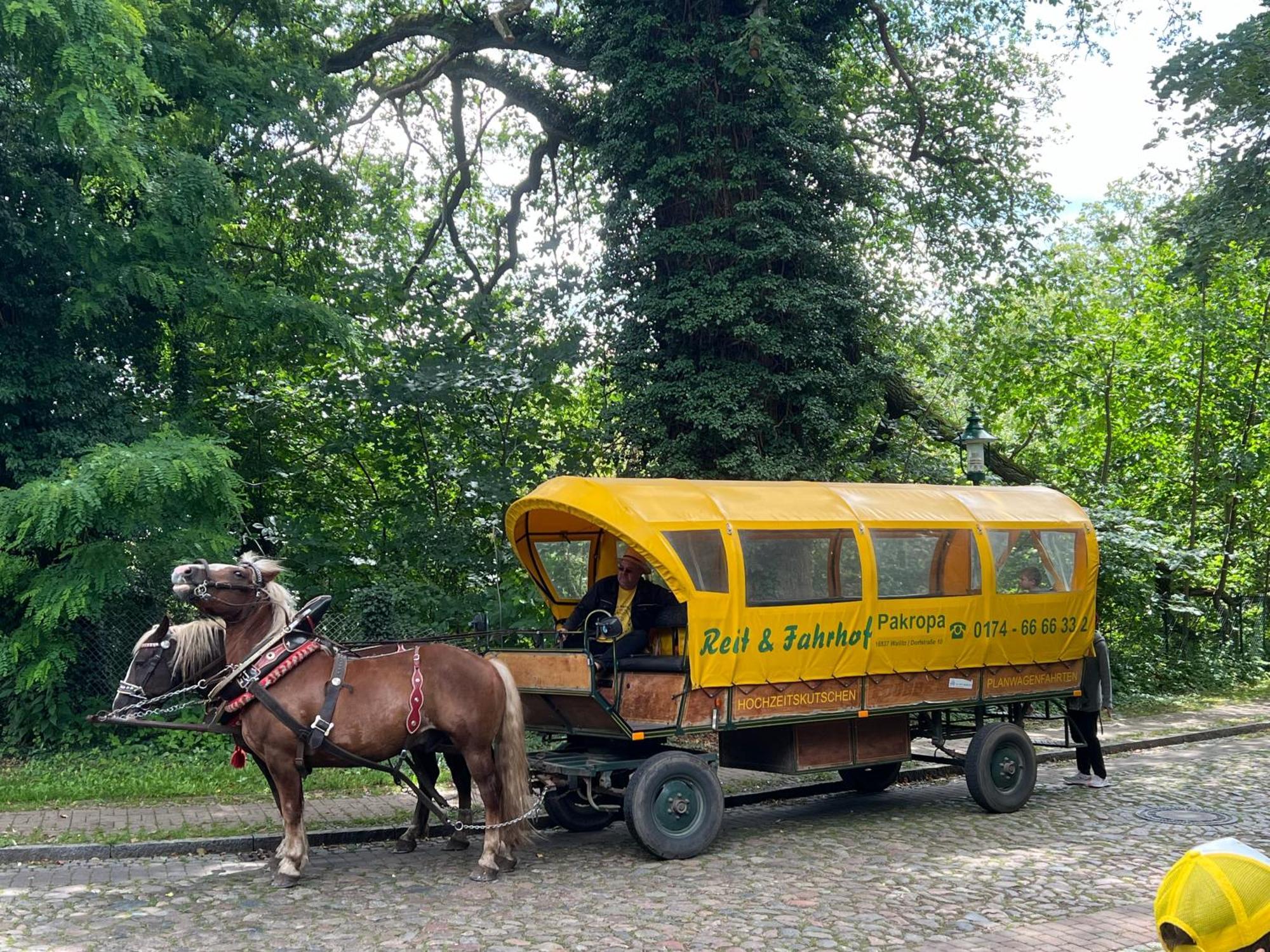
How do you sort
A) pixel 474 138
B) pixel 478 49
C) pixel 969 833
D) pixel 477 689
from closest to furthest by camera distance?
1. pixel 477 689
2. pixel 969 833
3. pixel 478 49
4. pixel 474 138

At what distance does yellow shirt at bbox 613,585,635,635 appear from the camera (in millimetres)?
9312

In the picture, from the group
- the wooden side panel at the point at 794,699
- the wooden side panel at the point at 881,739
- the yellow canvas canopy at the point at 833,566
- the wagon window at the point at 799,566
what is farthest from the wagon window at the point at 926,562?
the wooden side panel at the point at 881,739

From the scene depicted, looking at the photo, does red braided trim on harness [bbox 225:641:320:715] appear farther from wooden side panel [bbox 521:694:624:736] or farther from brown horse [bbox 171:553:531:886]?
wooden side panel [bbox 521:694:624:736]

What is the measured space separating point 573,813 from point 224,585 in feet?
11.3

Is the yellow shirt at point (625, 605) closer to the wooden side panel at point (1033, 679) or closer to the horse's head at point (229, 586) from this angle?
the horse's head at point (229, 586)

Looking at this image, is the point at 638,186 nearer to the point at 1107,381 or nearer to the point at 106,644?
the point at 106,644

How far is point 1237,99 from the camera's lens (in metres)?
13.9

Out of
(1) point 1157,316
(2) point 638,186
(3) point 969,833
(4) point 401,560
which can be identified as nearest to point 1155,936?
(3) point 969,833

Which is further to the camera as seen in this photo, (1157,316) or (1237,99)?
(1157,316)

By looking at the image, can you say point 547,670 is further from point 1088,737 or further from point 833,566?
point 1088,737

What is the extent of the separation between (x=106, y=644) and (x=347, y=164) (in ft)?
29.3

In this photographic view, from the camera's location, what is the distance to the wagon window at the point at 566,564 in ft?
34.9

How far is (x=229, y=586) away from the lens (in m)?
8.02

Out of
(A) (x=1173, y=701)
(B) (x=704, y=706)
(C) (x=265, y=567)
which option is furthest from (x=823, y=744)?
(A) (x=1173, y=701)
